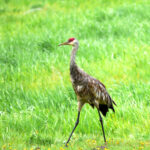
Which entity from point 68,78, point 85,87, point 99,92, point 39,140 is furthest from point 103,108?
point 68,78

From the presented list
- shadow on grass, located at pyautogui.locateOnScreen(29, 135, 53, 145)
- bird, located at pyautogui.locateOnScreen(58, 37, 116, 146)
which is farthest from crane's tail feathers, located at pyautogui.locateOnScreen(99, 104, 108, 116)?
shadow on grass, located at pyautogui.locateOnScreen(29, 135, 53, 145)

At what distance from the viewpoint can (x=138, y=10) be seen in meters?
14.0

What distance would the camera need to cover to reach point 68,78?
9.27 m

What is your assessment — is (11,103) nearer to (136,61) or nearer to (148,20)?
(136,61)

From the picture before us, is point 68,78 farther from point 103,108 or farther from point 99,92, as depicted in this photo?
point 99,92

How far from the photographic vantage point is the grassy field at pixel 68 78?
6508 mm

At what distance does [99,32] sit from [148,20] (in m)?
2.01

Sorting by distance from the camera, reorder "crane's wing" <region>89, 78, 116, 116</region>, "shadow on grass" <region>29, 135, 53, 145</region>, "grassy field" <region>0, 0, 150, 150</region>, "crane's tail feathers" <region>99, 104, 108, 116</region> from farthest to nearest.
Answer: "crane's tail feathers" <region>99, 104, 108, 116</region>
"grassy field" <region>0, 0, 150, 150</region>
"shadow on grass" <region>29, 135, 53, 145</region>
"crane's wing" <region>89, 78, 116, 116</region>

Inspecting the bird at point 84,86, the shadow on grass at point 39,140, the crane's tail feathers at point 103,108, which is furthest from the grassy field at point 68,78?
the bird at point 84,86

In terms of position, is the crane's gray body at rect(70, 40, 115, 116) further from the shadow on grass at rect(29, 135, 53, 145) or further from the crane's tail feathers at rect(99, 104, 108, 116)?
the shadow on grass at rect(29, 135, 53, 145)

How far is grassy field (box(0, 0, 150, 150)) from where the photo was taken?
651 centimetres

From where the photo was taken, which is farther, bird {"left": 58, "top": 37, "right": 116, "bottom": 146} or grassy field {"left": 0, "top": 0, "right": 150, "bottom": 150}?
grassy field {"left": 0, "top": 0, "right": 150, "bottom": 150}

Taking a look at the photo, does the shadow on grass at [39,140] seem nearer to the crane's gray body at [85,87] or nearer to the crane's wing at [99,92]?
the crane's gray body at [85,87]

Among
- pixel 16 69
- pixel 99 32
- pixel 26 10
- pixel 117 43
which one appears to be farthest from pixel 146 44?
pixel 26 10
